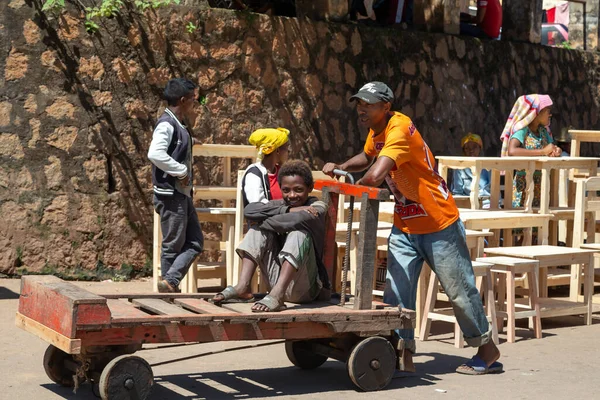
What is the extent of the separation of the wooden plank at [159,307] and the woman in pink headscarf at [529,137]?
4.45 meters

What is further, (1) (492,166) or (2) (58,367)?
(1) (492,166)

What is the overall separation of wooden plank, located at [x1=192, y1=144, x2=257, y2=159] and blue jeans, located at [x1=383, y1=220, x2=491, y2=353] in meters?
→ 2.86

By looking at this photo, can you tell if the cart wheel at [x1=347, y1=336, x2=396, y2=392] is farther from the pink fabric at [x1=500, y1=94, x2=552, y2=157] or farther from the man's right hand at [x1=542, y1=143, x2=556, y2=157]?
the pink fabric at [x1=500, y1=94, x2=552, y2=157]

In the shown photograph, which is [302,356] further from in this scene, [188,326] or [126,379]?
[126,379]

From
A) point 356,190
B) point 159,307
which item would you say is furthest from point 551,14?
point 159,307

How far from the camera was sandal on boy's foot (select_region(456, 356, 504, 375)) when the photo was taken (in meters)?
6.28

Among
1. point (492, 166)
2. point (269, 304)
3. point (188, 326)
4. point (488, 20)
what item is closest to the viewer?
point (188, 326)

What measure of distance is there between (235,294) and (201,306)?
259mm

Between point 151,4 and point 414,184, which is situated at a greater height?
point 151,4

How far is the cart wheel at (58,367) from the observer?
5621mm

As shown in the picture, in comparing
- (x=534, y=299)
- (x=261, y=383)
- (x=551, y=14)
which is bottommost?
(x=261, y=383)

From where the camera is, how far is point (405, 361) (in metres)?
6.00

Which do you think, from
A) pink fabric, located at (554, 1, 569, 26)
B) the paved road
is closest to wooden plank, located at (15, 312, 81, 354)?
the paved road

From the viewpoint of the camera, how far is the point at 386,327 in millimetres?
5832
